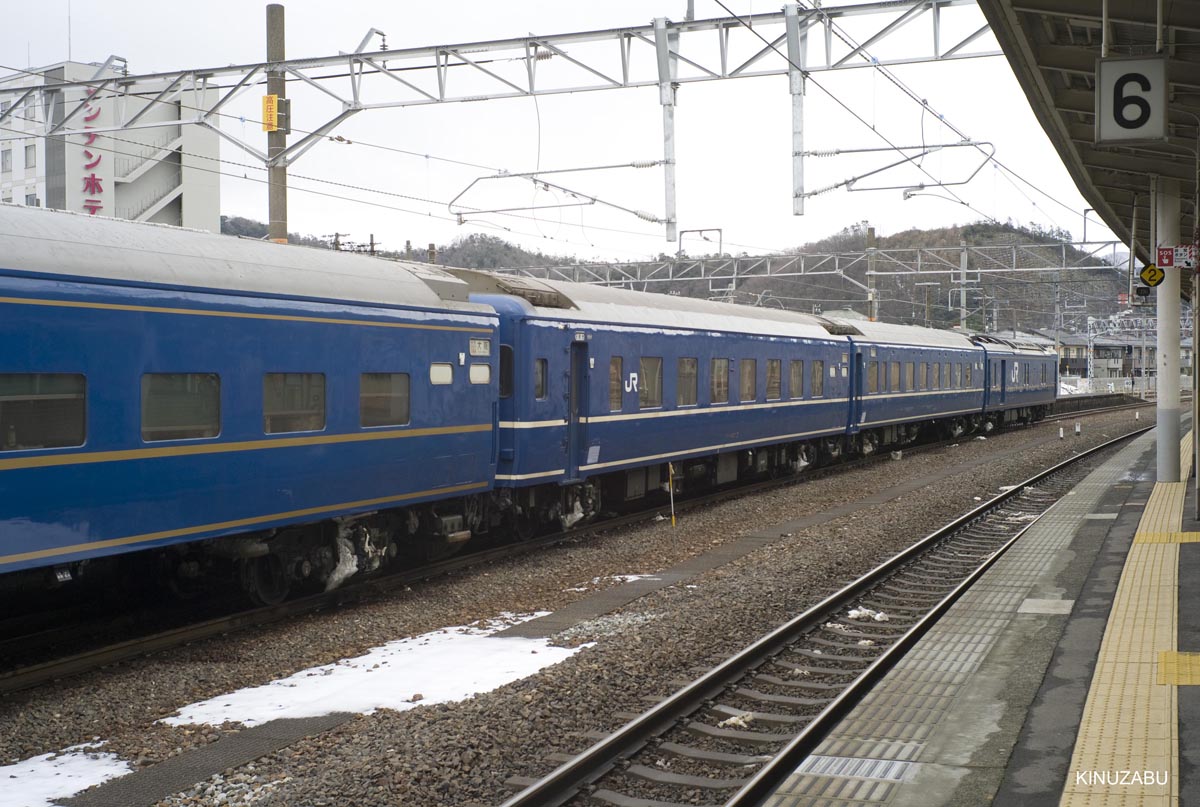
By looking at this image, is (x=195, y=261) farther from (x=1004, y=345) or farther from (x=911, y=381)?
(x=1004, y=345)

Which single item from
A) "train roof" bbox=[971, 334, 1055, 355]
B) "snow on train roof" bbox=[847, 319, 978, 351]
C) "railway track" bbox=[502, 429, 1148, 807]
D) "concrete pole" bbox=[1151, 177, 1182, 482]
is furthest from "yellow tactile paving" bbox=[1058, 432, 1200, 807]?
"train roof" bbox=[971, 334, 1055, 355]

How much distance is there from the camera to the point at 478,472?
13078mm

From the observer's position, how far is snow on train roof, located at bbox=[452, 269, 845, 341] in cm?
1460

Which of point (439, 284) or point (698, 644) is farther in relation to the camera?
point (439, 284)

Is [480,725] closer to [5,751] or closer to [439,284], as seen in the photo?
[5,751]

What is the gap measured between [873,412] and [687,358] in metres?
10.9

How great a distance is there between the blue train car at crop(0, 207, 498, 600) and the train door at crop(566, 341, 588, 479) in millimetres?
1836

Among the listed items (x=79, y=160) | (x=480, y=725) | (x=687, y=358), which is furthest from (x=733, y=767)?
(x=79, y=160)

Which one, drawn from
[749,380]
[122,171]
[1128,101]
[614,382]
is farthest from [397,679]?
[122,171]

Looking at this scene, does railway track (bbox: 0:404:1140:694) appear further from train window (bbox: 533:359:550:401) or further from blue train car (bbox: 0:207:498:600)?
train window (bbox: 533:359:550:401)

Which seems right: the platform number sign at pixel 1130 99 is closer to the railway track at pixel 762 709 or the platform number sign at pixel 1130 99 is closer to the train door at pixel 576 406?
the railway track at pixel 762 709

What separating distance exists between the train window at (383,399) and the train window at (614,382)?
4643 millimetres

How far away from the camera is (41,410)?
7.88 meters

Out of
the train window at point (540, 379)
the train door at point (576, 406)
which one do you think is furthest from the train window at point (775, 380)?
the train window at point (540, 379)
